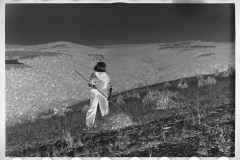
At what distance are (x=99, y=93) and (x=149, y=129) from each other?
3.38 ft

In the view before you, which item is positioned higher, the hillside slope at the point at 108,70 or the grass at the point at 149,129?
the hillside slope at the point at 108,70

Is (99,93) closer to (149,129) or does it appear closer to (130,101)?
(130,101)

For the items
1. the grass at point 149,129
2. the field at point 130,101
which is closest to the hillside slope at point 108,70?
the field at point 130,101

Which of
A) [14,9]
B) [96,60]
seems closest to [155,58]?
[96,60]

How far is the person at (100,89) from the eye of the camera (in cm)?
445

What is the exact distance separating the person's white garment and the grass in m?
0.11

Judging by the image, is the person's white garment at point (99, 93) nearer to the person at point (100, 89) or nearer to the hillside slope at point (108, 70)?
the person at point (100, 89)

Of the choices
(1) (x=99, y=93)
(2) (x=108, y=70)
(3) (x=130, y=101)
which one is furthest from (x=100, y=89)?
(3) (x=130, y=101)

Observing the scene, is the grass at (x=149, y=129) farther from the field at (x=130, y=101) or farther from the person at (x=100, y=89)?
the person at (x=100, y=89)

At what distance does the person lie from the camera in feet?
14.6

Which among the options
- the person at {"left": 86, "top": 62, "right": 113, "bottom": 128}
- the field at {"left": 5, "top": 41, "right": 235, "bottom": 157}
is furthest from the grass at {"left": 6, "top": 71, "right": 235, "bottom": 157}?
the person at {"left": 86, "top": 62, "right": 113, "bottom": 128}

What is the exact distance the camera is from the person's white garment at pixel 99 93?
4445 millimetres

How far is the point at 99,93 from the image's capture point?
4.48 m

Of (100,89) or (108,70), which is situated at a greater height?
(108,70)
